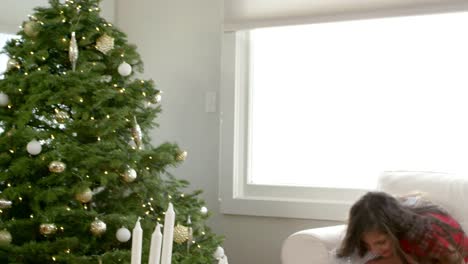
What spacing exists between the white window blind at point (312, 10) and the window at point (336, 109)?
0.05m

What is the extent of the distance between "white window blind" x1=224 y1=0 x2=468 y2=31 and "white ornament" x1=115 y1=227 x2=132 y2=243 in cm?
145

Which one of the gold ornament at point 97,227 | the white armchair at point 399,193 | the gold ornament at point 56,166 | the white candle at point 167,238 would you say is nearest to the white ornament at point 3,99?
the gold ornament at point 56,166

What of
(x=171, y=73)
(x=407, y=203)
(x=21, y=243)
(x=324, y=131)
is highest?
(x=171, y=73)

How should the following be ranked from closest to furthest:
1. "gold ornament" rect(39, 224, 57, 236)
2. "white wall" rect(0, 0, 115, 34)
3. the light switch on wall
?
"gold ornament" rect(39, 224, 57, 236) → "white wall" rect(0, 0, 115, 34) → the light switch on wall

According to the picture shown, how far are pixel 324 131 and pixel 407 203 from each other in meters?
1.12

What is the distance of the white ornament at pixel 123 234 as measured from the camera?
8.75ft

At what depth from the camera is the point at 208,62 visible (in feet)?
12.7

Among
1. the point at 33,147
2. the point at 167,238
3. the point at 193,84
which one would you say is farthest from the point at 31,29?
the point at 167,238

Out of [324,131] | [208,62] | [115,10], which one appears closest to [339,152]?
[324,131]

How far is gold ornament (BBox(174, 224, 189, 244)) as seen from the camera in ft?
9.38

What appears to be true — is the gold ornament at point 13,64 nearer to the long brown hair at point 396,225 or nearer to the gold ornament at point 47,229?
the gold ornament at point 47,229

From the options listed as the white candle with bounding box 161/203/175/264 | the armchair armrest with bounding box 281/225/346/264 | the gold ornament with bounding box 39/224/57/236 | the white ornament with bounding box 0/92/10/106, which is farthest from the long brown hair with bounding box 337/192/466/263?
the white candle with bounding box 161/203/175/264

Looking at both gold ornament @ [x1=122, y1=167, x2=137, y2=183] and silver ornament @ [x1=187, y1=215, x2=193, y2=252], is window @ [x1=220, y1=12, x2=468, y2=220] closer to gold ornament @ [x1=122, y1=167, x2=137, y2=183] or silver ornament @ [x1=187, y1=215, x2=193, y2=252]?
silver ornament @ [x1=187, y1=215, x2=193, y2=252]

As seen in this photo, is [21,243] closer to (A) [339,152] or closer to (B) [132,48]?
(B) [132,48]
